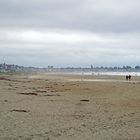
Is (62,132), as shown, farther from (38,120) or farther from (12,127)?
(38,120)

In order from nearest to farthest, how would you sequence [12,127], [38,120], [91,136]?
[91,136] < [12,127] < [38,120]

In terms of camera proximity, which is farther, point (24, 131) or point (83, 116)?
point (83, 116)

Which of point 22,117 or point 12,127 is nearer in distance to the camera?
point 12,127

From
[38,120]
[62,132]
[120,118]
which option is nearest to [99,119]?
[120,118]

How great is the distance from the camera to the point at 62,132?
11.4 metres

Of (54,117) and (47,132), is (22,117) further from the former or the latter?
(47,132)

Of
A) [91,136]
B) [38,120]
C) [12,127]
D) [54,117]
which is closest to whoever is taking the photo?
[91,136]

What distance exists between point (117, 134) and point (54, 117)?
13.5 ft

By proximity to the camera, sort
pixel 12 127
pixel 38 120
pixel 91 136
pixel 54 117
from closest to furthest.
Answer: pixel 91 136 < pixel 12 127 < pixel 38 120 < pixel 54 117

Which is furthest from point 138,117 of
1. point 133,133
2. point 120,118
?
point 133,133

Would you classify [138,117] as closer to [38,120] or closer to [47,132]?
[38,120]

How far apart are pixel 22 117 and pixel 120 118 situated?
12.8 feet

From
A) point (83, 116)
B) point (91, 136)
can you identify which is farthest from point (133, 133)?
point (83, 116)

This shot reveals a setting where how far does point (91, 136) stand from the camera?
1085 cm
